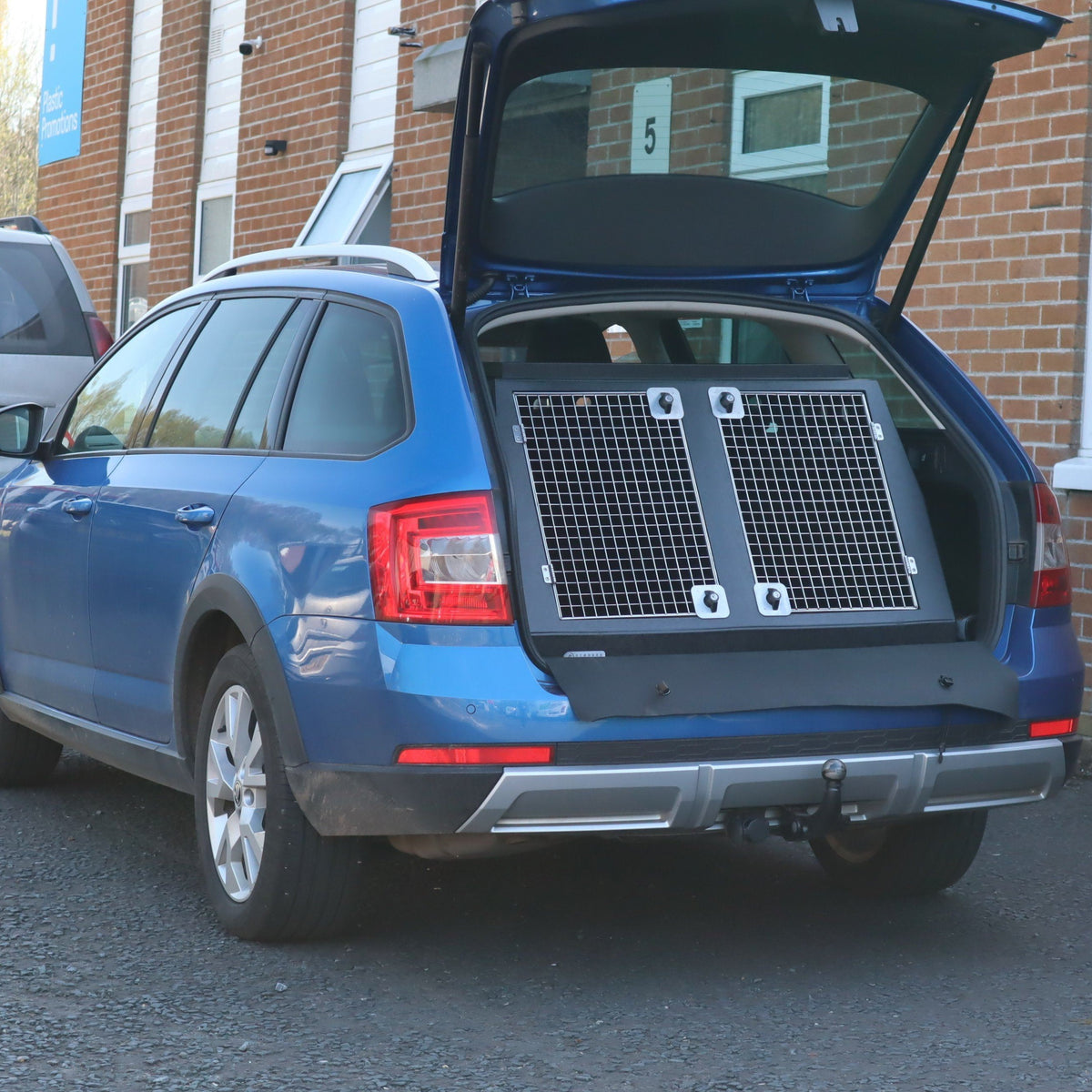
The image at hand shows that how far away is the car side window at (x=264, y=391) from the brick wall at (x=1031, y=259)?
3973mm

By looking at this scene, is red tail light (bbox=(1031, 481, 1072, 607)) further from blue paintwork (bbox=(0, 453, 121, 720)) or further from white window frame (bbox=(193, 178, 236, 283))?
white window frame (bbox=(193, 178, 236, 283))

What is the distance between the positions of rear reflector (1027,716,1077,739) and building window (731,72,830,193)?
1596mm

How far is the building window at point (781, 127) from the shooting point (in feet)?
16.4

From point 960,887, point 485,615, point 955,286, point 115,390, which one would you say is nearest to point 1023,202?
point 955,286

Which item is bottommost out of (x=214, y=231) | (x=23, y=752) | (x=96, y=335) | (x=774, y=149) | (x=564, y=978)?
(x=23, y=752)

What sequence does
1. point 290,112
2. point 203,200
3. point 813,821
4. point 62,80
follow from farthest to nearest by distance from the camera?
point 62,80 → point 203,200 → point 290,112 → point 813,821

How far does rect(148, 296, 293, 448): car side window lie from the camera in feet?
16.9

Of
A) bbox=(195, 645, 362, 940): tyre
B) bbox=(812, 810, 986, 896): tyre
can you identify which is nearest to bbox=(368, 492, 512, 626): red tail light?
bbox=(195, 645, 362, 940): tyre

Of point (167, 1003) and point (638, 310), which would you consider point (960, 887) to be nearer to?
point (638, 310)

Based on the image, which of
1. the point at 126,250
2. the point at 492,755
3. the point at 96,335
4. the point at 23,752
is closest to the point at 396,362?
the point at 492,755

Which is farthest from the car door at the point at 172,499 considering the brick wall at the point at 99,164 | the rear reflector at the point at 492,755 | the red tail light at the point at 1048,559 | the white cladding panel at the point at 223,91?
the brick wall at the point at 99,164

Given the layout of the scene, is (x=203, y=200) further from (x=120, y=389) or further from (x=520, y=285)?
(x=520, y=285)

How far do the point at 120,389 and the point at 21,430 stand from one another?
0.50 m

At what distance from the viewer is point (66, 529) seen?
5758 mm
